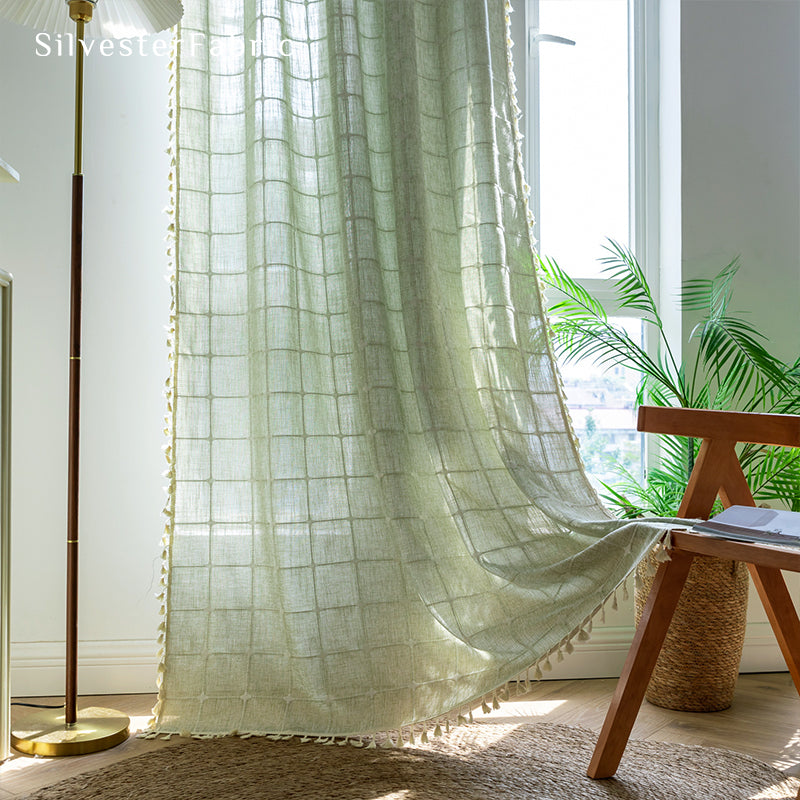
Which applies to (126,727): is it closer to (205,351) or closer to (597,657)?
(205,351)

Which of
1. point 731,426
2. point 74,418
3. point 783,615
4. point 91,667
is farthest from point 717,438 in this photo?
point 91,667

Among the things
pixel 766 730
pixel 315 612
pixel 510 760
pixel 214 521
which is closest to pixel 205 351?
pixel 214 521

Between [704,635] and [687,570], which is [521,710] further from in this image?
[687,570]

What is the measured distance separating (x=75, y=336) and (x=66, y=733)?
0.69 metres

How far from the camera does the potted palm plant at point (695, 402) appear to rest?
1.65 metres

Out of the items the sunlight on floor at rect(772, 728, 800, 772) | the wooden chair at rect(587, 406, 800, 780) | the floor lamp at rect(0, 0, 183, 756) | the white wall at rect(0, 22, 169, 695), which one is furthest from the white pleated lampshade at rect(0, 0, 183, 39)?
the sunlight on floor at rect(772, 728, 800, 772)

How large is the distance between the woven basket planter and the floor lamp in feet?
3.48

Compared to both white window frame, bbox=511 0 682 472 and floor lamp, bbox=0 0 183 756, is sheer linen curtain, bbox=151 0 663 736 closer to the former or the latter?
floor lamp, bbox=0 0 183 756

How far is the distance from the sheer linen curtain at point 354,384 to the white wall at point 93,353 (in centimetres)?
23

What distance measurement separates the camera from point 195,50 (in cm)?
161

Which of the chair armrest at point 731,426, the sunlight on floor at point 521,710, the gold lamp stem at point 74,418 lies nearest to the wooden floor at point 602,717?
the sunlight on floor at point 521,710

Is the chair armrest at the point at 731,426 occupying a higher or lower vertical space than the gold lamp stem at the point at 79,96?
lower

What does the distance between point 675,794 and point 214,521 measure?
896 mm

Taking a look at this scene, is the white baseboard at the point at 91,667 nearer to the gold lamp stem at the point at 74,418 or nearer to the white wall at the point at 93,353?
the white wall at the point at 93,353
